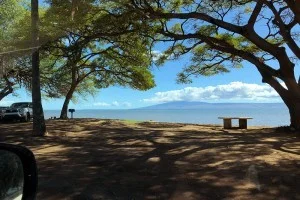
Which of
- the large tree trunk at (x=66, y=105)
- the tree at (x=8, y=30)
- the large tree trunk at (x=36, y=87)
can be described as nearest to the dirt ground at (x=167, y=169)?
the large tree trunk at (x=36, y=87)

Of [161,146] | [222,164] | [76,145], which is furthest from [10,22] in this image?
[222,164]

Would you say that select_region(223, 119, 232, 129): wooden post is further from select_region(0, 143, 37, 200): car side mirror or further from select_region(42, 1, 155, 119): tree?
select_region(0, 143, 37, 200): car side mirror

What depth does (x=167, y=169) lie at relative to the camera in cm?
1053

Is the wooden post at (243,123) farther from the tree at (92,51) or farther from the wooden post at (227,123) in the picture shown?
the tree at (92,51)

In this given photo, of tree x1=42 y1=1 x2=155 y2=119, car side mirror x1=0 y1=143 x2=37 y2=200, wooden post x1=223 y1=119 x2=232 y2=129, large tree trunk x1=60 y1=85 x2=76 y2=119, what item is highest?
tree x1=42 y1=1 x2=155 y2=119

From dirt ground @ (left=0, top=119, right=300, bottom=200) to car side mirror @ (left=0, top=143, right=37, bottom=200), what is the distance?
4.93 m

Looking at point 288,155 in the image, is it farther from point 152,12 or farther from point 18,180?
point 18,180

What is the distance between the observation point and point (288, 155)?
12.3m

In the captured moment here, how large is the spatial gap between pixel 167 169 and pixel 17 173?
751 cm

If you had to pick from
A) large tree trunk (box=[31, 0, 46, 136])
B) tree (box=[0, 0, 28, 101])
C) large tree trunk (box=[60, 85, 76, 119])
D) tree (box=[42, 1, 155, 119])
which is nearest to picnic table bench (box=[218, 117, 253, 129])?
tree (box=[42, 1, 155, 119])

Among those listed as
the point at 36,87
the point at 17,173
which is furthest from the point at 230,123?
the point at 17,173

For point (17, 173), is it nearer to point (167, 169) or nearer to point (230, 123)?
point (167, 169)

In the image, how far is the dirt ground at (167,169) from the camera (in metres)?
8.44

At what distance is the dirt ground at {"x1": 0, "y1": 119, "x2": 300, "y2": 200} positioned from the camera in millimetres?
8438
